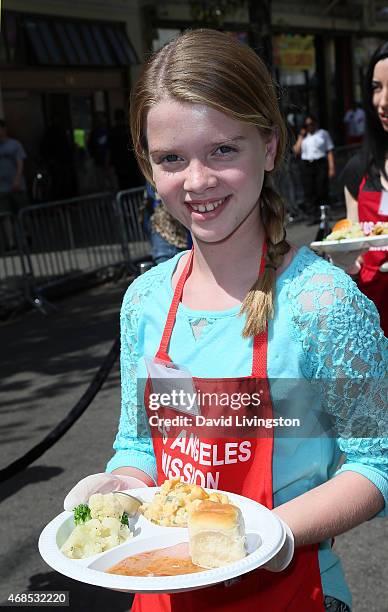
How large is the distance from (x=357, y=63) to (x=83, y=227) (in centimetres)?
2271

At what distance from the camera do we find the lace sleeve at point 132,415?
6.38 ft

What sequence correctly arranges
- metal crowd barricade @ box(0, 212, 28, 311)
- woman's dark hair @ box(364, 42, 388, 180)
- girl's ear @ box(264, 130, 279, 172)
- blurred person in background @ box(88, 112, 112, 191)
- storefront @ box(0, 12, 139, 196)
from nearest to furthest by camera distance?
girl's ear @ box(264, 130, 279, 172), woman's dark hair @ box(364, 42, 388, 180), metal crowd barricade @ box(0, 212, 28, 311), storefront @ box(0, 12, 139, 196), blurred person in background @ box(88, 112, 112, 191)

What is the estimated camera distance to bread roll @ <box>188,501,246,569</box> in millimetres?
1525

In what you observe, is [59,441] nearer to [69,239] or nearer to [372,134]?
[372,134]

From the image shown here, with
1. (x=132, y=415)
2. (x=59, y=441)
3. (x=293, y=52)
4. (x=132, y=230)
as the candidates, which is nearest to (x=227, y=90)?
(x=132, y=415)

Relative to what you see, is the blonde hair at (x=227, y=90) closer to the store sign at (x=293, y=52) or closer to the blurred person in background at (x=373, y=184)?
the blurred person in background at (x=373, y=184)

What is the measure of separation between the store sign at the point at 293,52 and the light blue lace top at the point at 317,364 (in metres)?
26.9

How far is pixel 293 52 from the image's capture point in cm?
2838

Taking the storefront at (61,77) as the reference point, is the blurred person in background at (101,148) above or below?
below

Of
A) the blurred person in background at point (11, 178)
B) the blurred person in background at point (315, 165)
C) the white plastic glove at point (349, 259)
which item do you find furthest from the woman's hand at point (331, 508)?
the blurred person in background at point (315, 165)

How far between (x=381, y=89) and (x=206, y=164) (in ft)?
8.02

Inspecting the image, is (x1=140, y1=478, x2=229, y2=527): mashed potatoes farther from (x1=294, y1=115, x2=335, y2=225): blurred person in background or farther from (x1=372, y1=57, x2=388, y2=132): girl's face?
(x1=294, y1=115, x2=335, y2=225): blurred person in background

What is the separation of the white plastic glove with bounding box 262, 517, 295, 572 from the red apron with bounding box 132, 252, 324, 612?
14cm

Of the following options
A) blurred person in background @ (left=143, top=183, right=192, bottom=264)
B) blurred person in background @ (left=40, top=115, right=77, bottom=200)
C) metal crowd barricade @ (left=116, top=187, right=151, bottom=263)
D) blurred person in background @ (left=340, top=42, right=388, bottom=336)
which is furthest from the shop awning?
blurred person in background @ (left=340, top=42, right=388, bottom=336)
